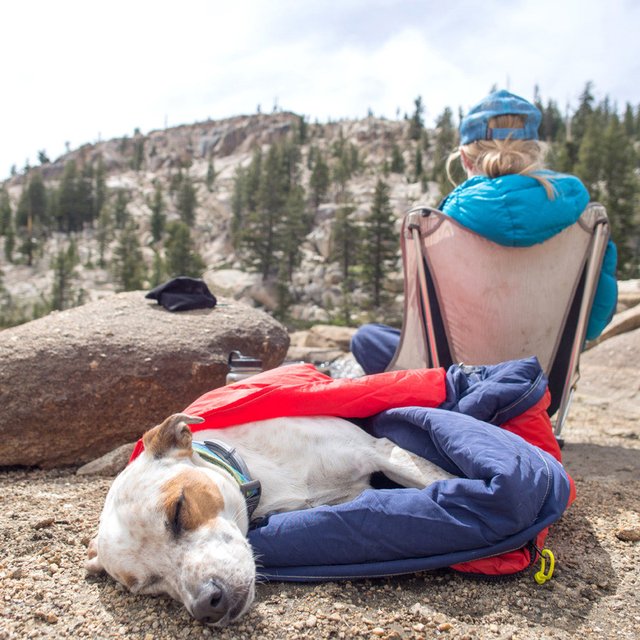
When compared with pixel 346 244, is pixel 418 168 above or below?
above

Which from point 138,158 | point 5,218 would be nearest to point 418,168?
point 5,218

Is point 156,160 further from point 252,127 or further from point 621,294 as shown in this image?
point 621,294

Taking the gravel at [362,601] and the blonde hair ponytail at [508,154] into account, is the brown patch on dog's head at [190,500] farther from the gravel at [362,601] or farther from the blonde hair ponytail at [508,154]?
the blonde hair ponytail at [508,154]

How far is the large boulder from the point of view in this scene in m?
4.66

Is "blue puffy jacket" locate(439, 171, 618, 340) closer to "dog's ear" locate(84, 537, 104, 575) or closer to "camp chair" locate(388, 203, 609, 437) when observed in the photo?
"camp chair" locate(388, 203, 609, 437)

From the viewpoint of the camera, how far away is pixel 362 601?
91.0 inches

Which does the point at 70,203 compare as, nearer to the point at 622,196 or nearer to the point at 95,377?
the point at 622,196

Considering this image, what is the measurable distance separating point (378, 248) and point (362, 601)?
44797 mm

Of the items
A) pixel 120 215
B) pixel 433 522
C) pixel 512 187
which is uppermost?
pixel 120 215

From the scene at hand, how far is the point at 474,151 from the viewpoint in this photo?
4770 millimetres

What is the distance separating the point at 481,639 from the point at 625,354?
809 centimetres

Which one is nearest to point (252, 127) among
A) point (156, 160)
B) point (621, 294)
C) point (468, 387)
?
point (156, 160)

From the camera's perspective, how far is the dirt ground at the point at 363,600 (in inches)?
82.9

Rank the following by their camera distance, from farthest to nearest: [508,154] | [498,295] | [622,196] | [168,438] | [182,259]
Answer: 1. [182,259]
2. [622,196]
3. [498,295]
4. [508,154]
5. [168,438]
